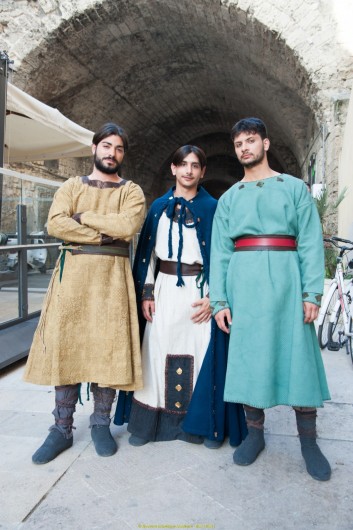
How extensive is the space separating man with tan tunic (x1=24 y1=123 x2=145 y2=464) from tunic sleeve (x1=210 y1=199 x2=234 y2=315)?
0.41 metres

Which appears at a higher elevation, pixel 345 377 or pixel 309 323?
pixel 309 323

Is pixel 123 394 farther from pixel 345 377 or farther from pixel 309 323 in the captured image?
pixel 345 377

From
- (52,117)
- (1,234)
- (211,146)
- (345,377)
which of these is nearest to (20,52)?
(52,117)

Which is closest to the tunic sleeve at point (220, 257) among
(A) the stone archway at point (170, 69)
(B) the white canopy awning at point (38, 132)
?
(B) the white canopy awning at point (38, 132)

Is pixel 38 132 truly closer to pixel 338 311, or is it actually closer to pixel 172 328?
pixel 338 311

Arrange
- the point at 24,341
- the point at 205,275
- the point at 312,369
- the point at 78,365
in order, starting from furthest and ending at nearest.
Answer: the point at 24,341, the point at 205,275, the point at 78,365, the point at 312,369

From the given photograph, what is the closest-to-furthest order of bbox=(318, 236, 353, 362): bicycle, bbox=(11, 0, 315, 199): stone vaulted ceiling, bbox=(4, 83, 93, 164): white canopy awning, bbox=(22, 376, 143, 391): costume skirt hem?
bbox=(22, 376, 143, 391): costume skirt hem
bbox=(318, 236, 353, 362): bicycle
bbox=(4, 83, 93, 164): white canopy awning
bbox=(11, 0, 315, 199): stone vaulted ceiling

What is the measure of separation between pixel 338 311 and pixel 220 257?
7.98 ft

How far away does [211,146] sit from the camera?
17.4 metres

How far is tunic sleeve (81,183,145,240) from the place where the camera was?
217 centimetres

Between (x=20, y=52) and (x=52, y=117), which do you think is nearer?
A: (x=52, y=117)

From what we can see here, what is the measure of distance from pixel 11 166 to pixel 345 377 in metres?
7.43

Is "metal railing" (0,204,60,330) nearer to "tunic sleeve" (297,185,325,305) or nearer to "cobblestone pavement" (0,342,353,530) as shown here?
"cobblestone pavement" (0,342,353,530)

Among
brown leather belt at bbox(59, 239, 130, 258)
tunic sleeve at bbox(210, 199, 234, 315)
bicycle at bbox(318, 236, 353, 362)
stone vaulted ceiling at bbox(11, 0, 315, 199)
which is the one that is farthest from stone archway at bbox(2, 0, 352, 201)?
brown leather belt at bbox(59, 239, 130, 258)
